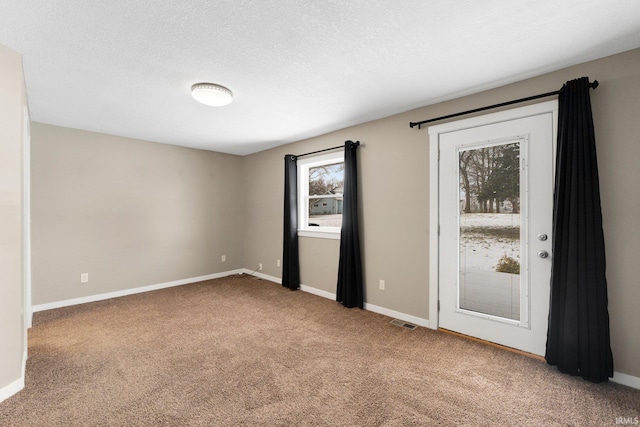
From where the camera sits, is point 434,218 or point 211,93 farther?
point 434,218

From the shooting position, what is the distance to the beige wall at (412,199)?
2.05 metres

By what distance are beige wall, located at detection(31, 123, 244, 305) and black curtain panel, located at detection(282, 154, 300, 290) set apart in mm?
1483

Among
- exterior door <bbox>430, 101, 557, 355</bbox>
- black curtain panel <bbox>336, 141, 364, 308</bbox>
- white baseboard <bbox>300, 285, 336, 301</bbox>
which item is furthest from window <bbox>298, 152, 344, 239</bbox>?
exterior door <bbox>430, 101, 557, 355</bbox>

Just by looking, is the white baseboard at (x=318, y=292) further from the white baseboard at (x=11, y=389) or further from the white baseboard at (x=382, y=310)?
the white baseboard at (x=11, y=389)

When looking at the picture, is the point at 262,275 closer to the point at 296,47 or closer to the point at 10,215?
the point at 10,215

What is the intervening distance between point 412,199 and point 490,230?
842 mm

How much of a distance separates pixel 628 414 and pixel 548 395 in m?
0.39

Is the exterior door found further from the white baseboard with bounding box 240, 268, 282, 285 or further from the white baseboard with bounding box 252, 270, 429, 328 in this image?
the white baseboard with bounding box 240, 268, 282, 285

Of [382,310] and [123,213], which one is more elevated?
[123,213]

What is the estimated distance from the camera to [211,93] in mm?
2613

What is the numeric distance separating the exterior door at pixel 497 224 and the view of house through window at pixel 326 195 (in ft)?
5.41

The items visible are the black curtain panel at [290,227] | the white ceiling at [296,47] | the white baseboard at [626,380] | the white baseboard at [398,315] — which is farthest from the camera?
the black curtain panel at [290,227]

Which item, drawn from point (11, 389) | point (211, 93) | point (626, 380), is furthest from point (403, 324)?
point (11, 389)

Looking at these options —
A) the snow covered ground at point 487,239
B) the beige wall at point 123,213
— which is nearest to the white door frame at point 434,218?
the snow covered ground at point 487,239
